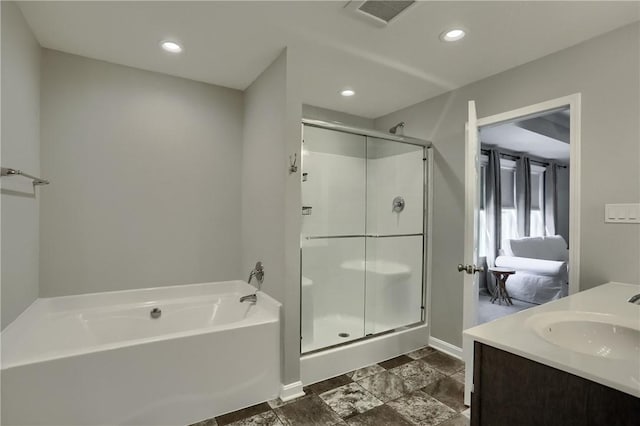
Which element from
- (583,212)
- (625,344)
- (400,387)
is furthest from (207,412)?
(583,212)

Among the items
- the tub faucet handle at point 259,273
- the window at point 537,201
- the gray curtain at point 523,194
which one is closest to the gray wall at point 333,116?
the tub faucet handle at point 259,273

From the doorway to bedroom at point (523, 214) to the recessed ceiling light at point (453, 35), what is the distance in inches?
88.0

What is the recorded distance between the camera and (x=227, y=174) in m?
2.98

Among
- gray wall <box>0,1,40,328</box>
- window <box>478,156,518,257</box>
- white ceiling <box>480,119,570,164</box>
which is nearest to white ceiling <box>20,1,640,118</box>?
gray wall <box>0,1,40,328</box>

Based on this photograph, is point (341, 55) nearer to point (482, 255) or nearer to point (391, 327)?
point (391, 327)

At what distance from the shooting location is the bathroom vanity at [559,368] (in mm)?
793

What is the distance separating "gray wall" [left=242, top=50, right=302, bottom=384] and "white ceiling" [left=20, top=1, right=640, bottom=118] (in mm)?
261

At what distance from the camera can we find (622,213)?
6.08 feet

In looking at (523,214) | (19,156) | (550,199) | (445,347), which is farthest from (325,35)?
(550,199)

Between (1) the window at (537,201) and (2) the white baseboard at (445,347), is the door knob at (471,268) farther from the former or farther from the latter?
(1) the window at (537,201)

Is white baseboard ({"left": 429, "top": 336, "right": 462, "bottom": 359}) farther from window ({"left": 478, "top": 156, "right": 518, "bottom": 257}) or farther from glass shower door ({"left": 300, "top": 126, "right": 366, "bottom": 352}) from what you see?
window ({"left": 478, "top": 156, "right": 518, "bottom": 257})

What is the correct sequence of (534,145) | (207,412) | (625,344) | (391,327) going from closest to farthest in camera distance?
(625,344) → (207,412) → (391,327) → (534,145)

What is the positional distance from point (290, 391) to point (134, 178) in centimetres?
205

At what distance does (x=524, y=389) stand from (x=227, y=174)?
2.68 metres
